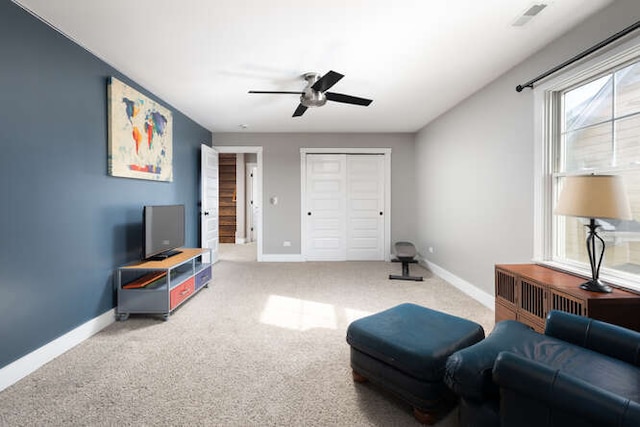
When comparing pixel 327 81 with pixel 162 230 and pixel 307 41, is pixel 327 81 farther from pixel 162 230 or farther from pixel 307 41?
pixel 162 230

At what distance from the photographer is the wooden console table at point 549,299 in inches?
64.7

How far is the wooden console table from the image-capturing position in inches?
64.7

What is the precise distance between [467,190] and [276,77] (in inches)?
105

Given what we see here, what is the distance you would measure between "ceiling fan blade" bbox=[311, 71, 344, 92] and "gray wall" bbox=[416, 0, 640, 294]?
68.2 inches

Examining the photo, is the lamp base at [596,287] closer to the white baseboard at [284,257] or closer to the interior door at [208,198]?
the white baseboard at [284,257]

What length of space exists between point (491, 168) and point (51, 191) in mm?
4017

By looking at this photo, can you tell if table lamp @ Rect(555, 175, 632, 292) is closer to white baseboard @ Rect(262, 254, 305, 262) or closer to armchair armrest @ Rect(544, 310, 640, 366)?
armchair armrest @ Rect(544, 310, 640, 366)

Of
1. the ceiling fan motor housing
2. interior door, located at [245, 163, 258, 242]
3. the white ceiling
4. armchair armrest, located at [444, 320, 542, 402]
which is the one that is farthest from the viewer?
interior door, located at [245, 163, 258, 242]

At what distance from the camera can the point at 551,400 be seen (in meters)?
0.95

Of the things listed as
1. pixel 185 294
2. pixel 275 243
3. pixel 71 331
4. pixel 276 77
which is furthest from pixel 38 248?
pixel 275 243

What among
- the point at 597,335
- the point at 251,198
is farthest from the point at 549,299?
the point at 251,198

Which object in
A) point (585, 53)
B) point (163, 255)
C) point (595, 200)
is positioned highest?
point (585, 53)

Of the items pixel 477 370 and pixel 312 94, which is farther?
pixel 312 94

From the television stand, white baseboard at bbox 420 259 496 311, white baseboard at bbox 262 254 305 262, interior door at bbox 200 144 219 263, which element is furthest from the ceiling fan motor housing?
white baseboard at bbox 262 254 305 262
